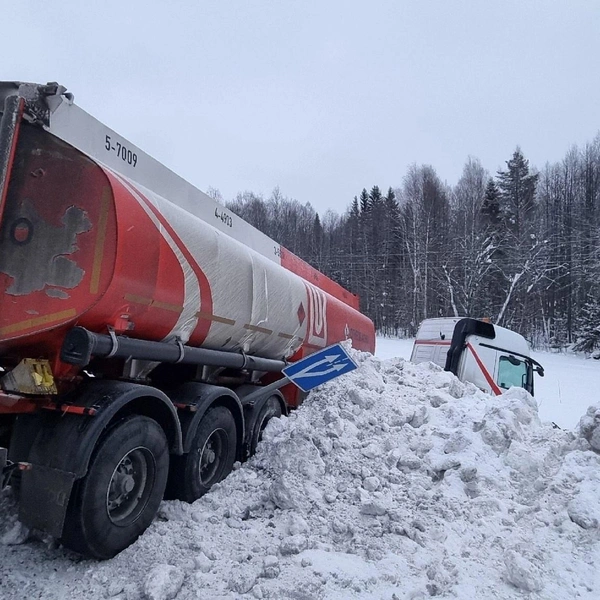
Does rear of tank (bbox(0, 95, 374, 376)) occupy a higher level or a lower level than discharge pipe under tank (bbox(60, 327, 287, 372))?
higher

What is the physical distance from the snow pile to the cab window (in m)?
4.09

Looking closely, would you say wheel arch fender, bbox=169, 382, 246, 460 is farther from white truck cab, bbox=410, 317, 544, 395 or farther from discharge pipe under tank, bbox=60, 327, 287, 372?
white truck cab, bbox=410, 317, 544, 395

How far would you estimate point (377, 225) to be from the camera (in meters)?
46.8

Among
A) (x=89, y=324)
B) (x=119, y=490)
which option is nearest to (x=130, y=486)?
(x=119, y=490)

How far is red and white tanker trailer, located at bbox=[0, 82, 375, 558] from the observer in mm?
3195

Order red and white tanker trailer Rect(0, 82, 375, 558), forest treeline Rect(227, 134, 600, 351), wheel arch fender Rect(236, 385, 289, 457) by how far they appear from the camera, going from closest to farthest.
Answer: red and white tanker trailer Rect(0, 82, 375, 558) → wheel arch fender Rect(236, 385, 289, 457) → forest treeline Rect(227, 134, 600, 351)

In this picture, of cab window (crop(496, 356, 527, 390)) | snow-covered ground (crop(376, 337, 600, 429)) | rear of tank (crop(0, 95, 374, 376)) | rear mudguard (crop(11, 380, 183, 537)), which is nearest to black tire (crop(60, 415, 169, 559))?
rear mudguard (crop(11, 380, 183, 537))

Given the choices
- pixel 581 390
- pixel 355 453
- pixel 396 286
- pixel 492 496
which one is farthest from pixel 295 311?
pixel 396 286

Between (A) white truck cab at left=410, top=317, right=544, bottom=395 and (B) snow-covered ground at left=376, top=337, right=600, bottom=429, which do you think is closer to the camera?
(A) white truck cab at left=410, top=317, right=544, bottom=395

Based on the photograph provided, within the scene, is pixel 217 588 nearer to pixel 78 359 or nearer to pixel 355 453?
pixel 78 359

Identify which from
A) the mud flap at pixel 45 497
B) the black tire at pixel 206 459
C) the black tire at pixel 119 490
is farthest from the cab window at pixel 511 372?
the mud flap at pixel 45 497

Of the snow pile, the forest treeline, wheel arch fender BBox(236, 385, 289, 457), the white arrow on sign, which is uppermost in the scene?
the forest treeline

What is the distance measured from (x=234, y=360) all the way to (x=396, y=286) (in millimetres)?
34933

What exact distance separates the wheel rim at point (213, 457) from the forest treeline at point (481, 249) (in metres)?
28.4
